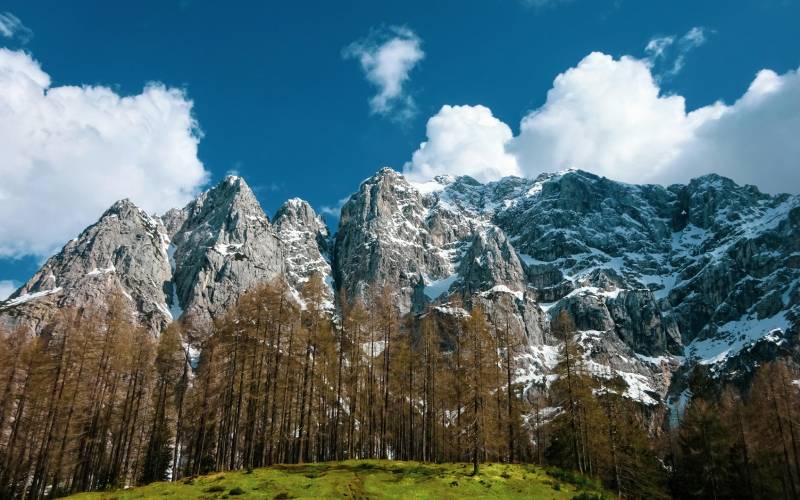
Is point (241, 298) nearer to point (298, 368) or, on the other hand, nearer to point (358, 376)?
point (298, 368)

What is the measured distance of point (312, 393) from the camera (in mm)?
48812

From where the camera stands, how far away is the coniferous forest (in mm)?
45531

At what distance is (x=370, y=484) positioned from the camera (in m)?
30.6

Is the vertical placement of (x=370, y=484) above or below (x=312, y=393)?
below

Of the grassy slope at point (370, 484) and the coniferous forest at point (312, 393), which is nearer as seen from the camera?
the grassy slope at point (370, 484)

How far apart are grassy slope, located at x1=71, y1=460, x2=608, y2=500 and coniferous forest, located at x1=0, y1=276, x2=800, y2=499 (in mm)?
5340

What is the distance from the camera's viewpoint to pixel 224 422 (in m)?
51.2

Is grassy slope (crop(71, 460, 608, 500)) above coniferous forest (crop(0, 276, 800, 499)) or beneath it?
beneath

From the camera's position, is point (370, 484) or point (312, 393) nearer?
point (370, 484)

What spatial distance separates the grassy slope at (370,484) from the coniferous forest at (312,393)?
17.5 ft

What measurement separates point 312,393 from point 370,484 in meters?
19.2

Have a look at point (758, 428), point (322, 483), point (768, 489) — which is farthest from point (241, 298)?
point (768, 489)

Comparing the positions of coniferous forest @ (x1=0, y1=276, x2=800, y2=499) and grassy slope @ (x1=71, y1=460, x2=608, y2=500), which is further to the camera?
coniferous forest @ (x1=0, y1=276, x2=800, y2=499)

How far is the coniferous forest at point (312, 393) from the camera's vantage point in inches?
1793
